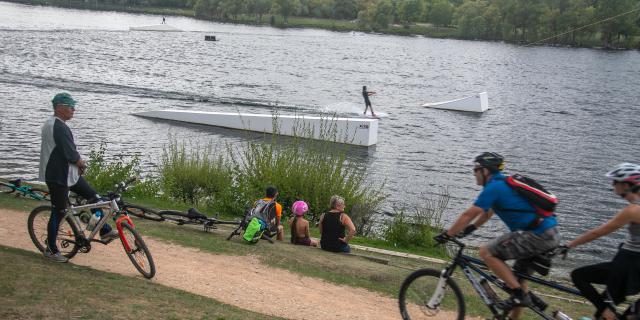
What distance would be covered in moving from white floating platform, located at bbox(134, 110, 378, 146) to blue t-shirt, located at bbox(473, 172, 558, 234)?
25130mm

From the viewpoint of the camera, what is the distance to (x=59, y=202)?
920 centimetres

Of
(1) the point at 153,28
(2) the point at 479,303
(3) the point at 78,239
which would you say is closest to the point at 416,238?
(2) the point at 479,303

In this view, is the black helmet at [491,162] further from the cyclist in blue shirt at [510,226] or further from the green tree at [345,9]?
the green tree at [345,9]

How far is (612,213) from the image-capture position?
25859mm

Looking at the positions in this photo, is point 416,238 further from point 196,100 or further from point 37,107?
point 196,100

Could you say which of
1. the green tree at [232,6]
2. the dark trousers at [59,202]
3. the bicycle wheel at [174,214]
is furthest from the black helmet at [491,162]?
the green tree at [232,6]

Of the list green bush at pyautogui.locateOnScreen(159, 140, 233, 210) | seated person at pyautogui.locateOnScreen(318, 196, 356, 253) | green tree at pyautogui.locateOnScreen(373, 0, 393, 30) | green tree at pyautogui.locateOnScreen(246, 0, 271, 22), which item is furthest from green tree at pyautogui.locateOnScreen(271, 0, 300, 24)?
seated person at pyautogui.locateOnScreen(318, 196, 356, 253)

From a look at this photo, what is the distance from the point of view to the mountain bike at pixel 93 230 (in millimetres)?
9078

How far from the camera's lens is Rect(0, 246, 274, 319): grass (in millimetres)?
7160

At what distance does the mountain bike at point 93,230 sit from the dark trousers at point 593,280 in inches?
208

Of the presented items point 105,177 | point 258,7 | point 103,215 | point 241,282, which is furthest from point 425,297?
point 258,7

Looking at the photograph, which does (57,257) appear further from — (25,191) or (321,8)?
(321,8)

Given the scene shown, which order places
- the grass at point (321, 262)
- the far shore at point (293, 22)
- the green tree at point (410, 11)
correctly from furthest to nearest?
1. the green tree at point (410, 11)
2. the far shore at point (293, 22)
3. the grass at point (321, 262)

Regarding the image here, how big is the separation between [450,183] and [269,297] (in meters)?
21.3
